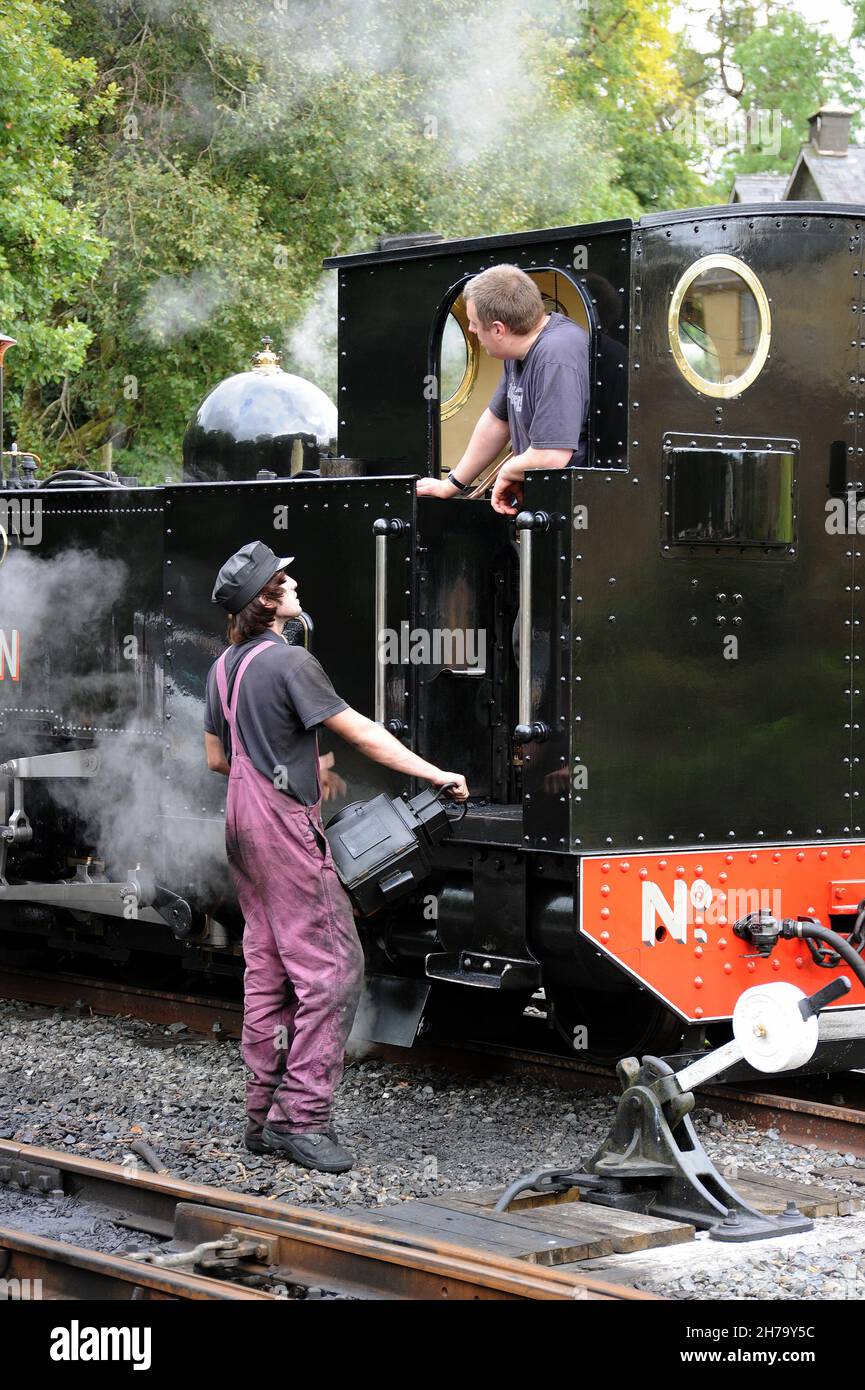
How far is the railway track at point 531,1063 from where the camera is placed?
6.00m

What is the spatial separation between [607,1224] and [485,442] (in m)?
2.68

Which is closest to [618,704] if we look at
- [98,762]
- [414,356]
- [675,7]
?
[414,356]

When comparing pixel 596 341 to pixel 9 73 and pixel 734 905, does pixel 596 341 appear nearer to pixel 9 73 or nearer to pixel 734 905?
pixel 734 905

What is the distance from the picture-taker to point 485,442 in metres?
6.36

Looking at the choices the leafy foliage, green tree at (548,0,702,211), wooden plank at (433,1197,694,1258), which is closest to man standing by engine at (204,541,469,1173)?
wooden plank at (433,1197,694,1258)

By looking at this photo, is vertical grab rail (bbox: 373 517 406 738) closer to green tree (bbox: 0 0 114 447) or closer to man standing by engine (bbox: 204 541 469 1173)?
man standing by engine (bbox: 204 541 469 1173)

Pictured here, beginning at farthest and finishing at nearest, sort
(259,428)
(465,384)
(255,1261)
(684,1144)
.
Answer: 1. (259,428)
2. (465,384)
3. (684,1144)
4. (255,1261)

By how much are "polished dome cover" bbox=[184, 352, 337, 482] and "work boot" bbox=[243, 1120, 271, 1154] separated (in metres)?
3.07

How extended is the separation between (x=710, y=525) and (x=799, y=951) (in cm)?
134

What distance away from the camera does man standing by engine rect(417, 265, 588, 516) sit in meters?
5.64

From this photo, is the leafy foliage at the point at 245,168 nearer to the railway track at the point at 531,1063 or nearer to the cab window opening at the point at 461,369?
the railway track at the point at 531,1063

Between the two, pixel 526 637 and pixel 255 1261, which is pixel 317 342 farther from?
pixel 255 1261

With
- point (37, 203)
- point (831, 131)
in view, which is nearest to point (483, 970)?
point (37, 203)

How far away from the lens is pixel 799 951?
582cm
